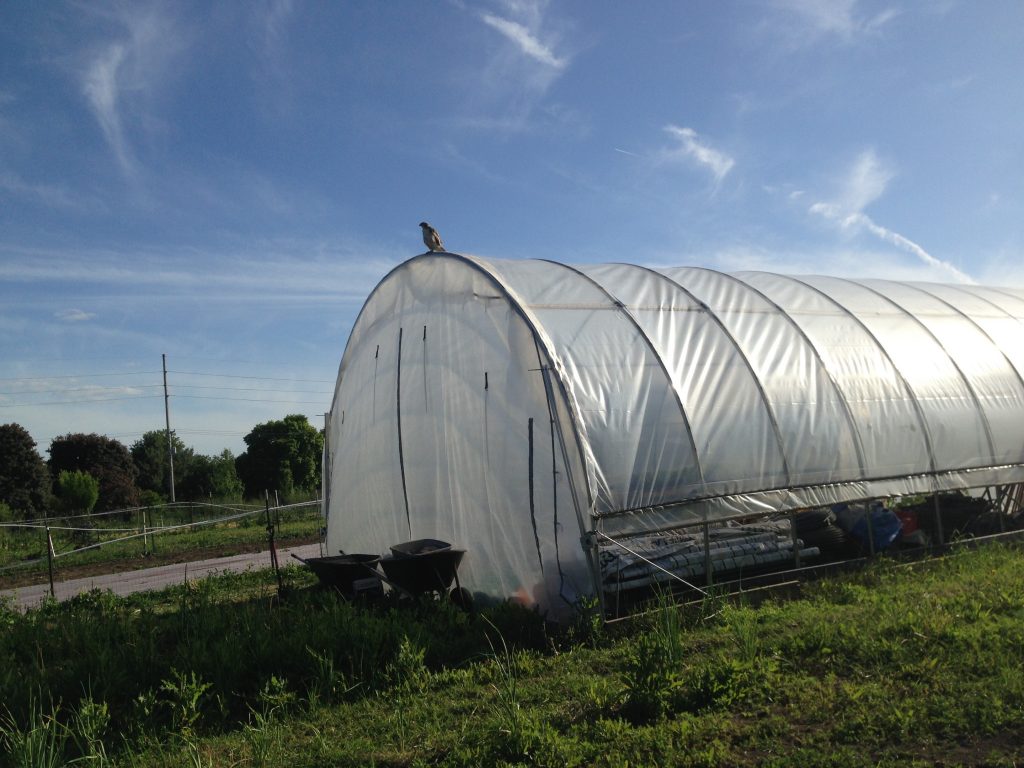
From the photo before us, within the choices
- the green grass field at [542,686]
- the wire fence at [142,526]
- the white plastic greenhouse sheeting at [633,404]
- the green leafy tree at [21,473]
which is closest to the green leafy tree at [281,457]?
the green leafy tree at [21,473]

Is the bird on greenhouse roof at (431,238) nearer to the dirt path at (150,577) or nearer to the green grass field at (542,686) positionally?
the green grass field at (542,686)

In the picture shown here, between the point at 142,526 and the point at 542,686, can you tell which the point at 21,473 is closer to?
the point at 142,526

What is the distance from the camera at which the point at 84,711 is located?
495 centimetres

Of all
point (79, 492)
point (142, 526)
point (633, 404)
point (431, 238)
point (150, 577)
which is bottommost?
point (150, 577)

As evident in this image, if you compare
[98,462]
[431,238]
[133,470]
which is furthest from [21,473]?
[431,238]

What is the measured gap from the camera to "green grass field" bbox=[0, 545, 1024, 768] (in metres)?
4.48

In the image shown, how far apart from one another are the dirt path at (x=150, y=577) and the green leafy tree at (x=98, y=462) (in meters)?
27.5

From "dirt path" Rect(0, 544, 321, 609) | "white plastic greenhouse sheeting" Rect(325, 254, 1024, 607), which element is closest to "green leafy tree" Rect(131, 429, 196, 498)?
"dirt path" Rect(0, 544, 321, 609)

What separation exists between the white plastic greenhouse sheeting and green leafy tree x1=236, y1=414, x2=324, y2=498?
31.5 meters

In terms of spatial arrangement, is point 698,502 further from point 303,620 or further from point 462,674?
point 303,620

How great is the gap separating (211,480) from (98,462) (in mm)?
5828

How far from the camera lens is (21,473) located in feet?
124

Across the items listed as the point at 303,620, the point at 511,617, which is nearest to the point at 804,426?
the point at 511,617

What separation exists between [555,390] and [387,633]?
268 centimetres
